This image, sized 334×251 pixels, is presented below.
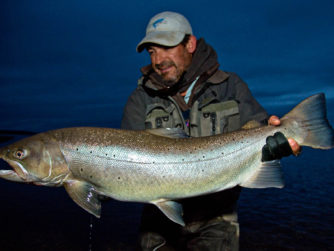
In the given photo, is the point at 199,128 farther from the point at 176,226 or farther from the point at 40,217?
the point at 40,217

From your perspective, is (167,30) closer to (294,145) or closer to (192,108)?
(192,108)

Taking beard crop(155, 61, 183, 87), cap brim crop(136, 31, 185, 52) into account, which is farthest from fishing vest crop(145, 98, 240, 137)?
cap brim crop(136, 31, 185, 52)

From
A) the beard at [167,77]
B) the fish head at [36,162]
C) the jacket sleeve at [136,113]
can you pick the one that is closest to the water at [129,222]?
the jacket sleeve at [136,113]

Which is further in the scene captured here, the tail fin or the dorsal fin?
the dorsal fin

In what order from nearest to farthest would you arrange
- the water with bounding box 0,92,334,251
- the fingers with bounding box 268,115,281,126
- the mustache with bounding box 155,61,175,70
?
the fingers with bounding box 268,115,281,126 → the mustache with bounding box 155,61,175,70 → the water with bounding box 0,92,334,251

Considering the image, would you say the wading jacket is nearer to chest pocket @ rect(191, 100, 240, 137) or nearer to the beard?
chest pocket @ rect(191, 100, 240, 137)

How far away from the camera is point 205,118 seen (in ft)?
11.9

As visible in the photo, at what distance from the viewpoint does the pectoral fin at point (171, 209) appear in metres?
2.75

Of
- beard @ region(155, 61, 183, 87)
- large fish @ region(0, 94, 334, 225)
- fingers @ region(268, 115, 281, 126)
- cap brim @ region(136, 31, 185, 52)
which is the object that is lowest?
large fish @ region(0, 94, 334, 225)

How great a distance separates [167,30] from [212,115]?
54.6 inches

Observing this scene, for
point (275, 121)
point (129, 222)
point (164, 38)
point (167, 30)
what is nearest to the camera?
point (275, 121)

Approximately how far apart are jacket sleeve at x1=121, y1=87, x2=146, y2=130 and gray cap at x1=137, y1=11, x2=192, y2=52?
30.0 inches

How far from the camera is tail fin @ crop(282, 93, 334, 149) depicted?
276 cm

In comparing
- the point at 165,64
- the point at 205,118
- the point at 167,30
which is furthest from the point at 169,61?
the point at 205,118
